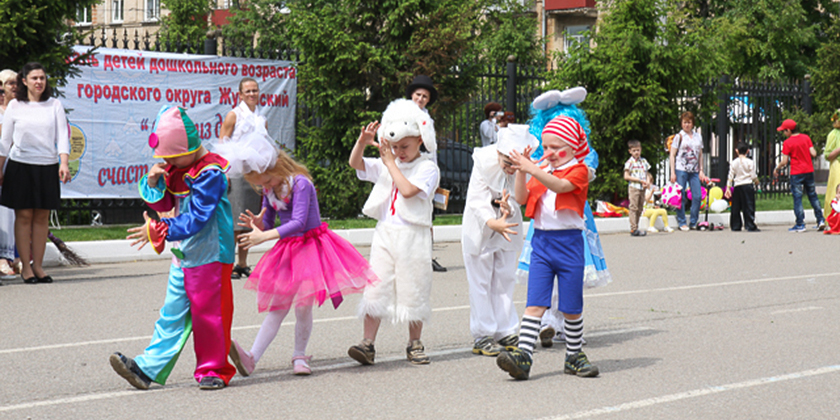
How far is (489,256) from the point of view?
6.33m

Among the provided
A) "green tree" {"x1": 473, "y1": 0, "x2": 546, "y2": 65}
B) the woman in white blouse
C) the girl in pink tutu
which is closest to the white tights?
the girl in pink tutu

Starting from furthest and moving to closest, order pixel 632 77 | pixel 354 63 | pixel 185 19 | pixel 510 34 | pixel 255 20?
1. pixel 255 20
2. pixel 510 34
3. pixel 185 19
4. pixel 632 77
5. pixel 354 63

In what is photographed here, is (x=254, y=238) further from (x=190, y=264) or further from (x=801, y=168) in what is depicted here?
(x=801, y=168)

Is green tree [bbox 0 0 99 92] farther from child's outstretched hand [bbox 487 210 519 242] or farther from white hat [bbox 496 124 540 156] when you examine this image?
child's outstretched hand [bbox 487 210 519 242]

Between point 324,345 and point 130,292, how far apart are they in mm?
3276

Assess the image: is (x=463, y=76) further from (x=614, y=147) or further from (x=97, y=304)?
(x=97, y=304)

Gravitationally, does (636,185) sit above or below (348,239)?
above

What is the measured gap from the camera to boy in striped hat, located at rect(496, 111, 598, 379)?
555cm

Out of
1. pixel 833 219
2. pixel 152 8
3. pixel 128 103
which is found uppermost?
pixel 152 8

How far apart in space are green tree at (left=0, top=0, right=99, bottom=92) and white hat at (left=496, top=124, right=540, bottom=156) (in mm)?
7121

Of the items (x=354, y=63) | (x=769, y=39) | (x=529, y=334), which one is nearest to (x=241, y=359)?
(x=529, y=334)

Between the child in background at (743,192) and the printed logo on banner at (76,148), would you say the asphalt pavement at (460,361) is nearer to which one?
the printed logo on banner at (76,148)

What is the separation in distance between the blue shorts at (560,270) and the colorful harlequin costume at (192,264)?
1.77m

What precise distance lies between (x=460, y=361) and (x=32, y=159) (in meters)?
5.62
